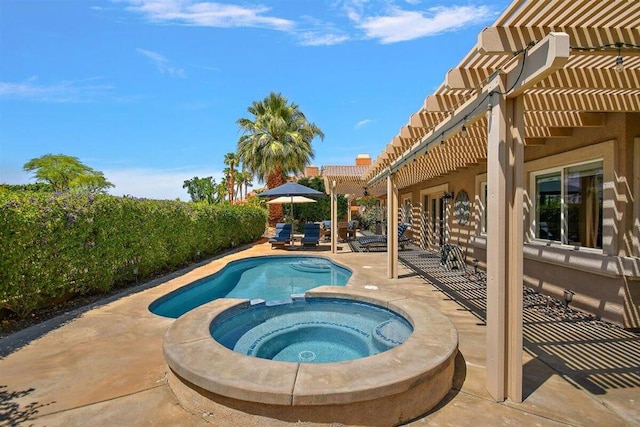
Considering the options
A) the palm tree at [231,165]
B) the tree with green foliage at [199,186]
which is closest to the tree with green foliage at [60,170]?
the tree with green foliage at [199,186]

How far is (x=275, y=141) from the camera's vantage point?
22719 mm

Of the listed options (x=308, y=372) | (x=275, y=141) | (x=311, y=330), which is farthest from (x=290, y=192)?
(x=308, y=372)

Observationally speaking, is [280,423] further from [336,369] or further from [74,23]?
[74,23]

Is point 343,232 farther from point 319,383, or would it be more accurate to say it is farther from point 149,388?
point 319,383

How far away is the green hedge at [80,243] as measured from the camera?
17.3 ft

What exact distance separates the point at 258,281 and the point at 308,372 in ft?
24.8

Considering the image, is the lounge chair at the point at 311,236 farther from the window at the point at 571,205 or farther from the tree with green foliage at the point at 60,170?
the tree with green foliage at the point at 60,170

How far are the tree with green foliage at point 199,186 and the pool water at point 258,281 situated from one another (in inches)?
952

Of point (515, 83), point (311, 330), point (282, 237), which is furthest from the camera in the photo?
point (282, 237)

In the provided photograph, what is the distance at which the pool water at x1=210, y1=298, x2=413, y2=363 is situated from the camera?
4.77 metres

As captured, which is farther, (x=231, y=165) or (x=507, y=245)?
(x=231, y=165)

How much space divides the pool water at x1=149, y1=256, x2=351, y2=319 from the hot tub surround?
4.02m

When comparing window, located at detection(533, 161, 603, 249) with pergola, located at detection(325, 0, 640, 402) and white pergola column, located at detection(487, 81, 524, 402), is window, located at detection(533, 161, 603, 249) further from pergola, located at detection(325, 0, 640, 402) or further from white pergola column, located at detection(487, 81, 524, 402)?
white pergola column, located at detection(487, 81, 524, 402)

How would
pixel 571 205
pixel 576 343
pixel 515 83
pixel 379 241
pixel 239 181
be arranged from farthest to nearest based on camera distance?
pixel 239 181, pixel 379 241, pixel 571 205, pixel 576 343, pixel 515 83
